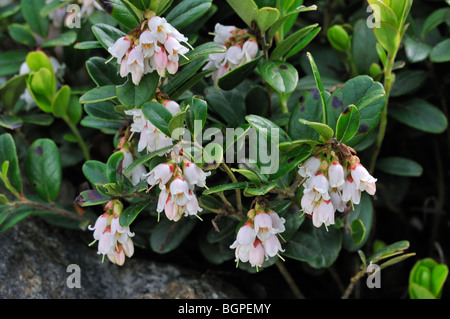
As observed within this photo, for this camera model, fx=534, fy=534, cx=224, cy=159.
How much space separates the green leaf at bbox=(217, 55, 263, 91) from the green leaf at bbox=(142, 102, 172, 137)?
8.1 inches

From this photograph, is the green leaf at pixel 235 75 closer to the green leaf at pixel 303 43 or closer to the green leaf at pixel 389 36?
the green leaf at pixel 303 43

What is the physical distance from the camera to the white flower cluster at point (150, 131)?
3.71 feet

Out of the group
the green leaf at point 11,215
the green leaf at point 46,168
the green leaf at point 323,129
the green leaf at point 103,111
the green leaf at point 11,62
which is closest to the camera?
the green leaf at point 323,129

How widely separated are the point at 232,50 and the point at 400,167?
0.66 m

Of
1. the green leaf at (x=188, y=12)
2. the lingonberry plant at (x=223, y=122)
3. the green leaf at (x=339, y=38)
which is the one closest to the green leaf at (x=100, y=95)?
the lingonberry plant at (x=223, y=122)

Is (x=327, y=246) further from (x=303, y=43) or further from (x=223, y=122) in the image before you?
(x=303, y=43)

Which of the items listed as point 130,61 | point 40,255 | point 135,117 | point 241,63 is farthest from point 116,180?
point 40,255

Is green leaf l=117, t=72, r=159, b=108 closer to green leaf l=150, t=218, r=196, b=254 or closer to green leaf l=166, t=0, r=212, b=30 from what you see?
green leaf l=166, t=0, r=212, b=30

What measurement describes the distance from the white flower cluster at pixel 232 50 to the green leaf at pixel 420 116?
569 millimetres

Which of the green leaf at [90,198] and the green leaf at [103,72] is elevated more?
the green leaf at [103,72]

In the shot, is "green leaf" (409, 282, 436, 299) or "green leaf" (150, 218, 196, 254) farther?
"green leaf" (150, 218, 196, 254)

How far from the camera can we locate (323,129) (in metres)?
1.03

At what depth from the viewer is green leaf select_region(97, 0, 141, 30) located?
3.59ft

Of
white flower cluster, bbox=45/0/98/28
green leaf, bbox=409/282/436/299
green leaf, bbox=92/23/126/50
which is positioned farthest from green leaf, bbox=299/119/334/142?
white flower cluster, bbox=45/0/98/28
